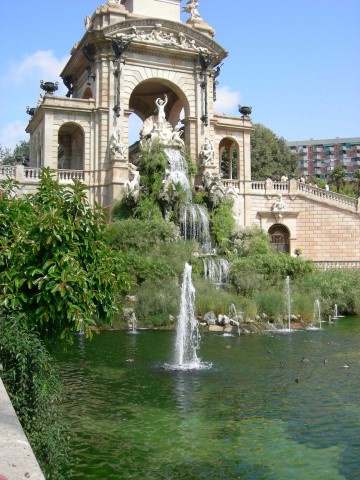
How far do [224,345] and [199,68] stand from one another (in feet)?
70.3

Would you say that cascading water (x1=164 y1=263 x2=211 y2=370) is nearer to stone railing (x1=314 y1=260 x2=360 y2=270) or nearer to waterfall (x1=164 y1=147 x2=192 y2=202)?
waterfall (x1=164 y1=147 x2=192 y2=202)

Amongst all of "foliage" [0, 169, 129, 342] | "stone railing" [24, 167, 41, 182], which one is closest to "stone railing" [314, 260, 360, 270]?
"stone railing" [24, 167, 41, 182]

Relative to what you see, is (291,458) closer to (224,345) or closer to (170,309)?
(224,345)

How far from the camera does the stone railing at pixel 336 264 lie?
31062mm

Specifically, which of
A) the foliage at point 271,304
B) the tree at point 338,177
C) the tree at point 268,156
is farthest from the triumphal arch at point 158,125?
the tree at point 338,177

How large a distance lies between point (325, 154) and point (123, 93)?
9172cm

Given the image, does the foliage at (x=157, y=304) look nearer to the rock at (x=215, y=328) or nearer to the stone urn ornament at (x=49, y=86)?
the rock at (x=215, y=328)

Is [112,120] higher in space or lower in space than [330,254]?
higher

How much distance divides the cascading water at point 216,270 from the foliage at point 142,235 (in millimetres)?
1812

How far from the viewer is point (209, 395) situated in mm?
10750

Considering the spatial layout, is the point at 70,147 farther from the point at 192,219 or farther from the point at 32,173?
the point at 192,219

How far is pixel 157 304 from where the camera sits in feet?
71.2

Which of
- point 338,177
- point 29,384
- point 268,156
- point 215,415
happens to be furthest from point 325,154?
point 29,384

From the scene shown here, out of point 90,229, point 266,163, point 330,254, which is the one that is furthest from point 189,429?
point 266,163
